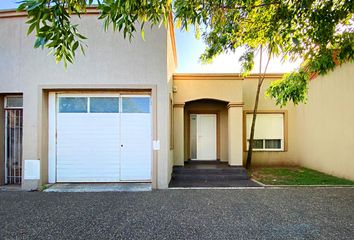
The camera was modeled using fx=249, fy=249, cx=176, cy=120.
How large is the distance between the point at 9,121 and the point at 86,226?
16.9 ft

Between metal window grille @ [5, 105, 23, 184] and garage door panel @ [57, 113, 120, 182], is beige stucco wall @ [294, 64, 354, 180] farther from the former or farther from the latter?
metal window grille @ [5, 105, 23, 184]

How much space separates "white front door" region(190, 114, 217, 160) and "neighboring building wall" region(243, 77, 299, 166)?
150 cm

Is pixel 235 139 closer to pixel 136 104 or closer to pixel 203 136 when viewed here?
pixel 203 136

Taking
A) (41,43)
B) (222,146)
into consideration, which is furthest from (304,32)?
(222,146)

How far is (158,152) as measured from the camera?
7.39 metres

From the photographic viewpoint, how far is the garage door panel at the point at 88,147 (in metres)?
7.75

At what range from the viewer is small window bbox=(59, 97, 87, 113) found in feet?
25.6

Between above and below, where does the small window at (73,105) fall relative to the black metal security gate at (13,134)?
above

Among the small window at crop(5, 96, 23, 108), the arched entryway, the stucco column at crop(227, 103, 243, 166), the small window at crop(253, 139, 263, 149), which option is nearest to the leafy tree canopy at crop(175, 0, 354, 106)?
the stucco column at crop(227, 103, 243, 166)

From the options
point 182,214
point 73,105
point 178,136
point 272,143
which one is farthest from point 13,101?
point 272,143

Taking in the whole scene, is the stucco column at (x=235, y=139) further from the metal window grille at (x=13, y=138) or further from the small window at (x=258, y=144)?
the metal window grille at (x=13, y=138)

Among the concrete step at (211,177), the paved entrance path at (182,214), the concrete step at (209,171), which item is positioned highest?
the concrete step at (209,171)

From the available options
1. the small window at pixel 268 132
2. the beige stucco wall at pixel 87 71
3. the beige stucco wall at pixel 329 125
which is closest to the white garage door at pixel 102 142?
the beige stucco wall at pixel 87 71

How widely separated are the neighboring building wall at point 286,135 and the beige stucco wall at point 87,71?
5.47 metres
